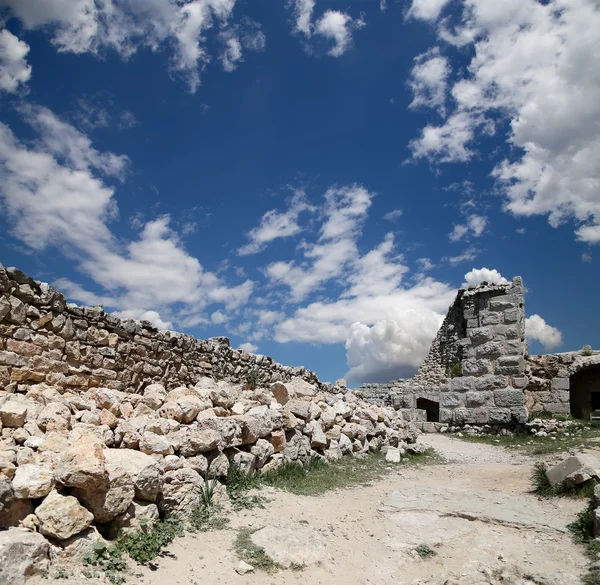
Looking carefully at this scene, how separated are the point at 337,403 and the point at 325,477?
3290 mm

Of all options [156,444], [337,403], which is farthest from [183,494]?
[337,403]

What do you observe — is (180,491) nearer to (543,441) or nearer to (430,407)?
(543,441)

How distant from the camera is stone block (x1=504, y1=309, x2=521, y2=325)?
12438 millimetres

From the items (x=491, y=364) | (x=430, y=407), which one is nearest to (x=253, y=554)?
(x=491, y=364)

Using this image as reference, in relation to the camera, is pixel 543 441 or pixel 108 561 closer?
pixel 108 561

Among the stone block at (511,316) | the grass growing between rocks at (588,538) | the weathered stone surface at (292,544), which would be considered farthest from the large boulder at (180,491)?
the stone block at (511,316)

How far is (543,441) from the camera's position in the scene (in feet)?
35.1

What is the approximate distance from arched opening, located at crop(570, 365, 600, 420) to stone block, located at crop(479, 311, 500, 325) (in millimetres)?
5153

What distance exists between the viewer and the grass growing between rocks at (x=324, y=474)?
21.5ft

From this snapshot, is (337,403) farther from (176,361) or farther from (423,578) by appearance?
(423,578)

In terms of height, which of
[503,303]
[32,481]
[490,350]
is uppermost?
[503,303]

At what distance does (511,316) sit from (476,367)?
1.64 metres

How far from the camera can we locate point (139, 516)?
4297 millimetres

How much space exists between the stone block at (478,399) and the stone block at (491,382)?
14 centimetres
